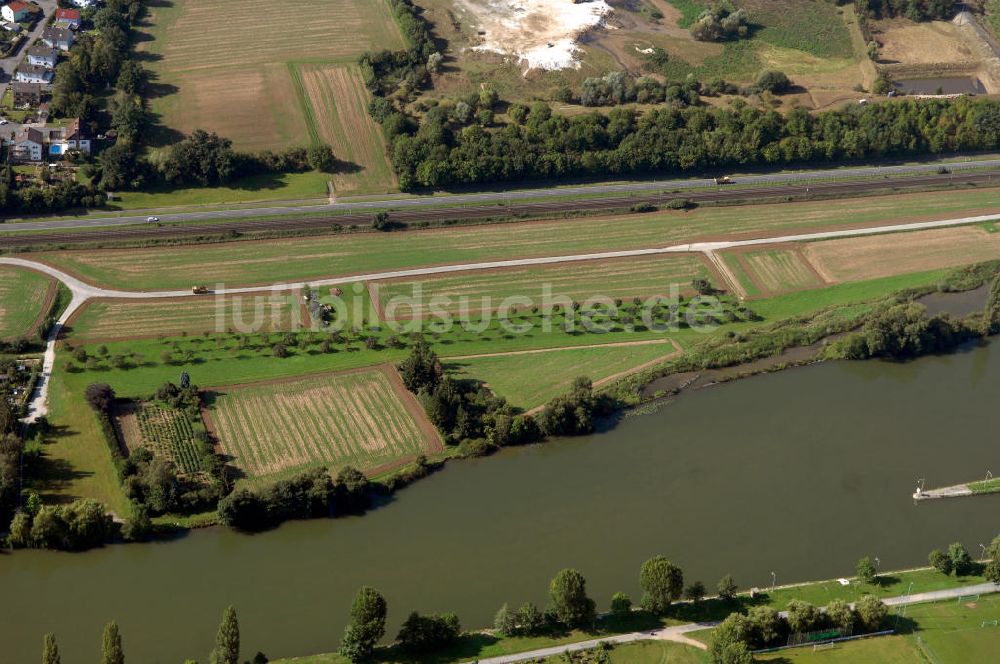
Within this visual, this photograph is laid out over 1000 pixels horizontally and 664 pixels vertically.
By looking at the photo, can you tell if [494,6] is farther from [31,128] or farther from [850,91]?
[31,128]

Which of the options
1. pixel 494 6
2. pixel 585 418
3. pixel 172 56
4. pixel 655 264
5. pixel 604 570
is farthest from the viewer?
pixel 494 6

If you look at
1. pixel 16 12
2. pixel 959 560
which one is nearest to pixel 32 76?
pixel 16 12

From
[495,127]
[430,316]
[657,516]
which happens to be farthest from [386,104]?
[657,516]

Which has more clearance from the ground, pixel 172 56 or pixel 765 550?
pixel 172 56

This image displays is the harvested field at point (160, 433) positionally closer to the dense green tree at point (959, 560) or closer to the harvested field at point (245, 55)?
the harvested field at point (245, 55)

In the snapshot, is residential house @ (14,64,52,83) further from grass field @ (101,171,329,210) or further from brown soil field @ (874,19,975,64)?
brown soil field @ (874,19,975,64)

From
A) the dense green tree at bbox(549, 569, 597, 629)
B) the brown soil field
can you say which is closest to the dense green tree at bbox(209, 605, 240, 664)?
the dense green tree at bbox(549, 569, 597, 629)

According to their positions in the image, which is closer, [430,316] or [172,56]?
[430,316]
